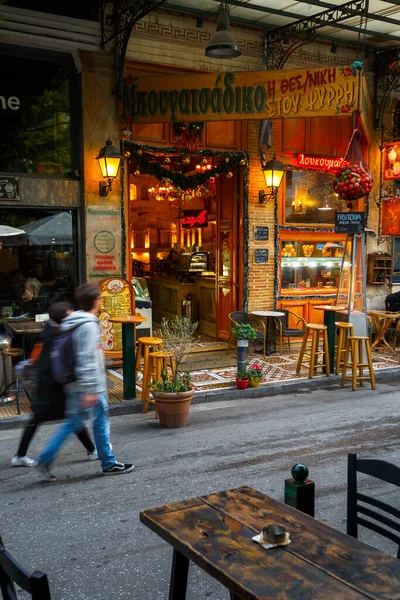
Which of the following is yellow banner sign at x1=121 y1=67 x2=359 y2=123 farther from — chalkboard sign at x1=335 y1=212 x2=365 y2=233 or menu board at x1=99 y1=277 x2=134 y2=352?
menu board at x1=99 y1=277 x2=134 y2=352

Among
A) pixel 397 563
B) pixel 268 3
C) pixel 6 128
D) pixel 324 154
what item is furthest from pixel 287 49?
pixel 397 563

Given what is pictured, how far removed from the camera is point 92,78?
34.6 ft

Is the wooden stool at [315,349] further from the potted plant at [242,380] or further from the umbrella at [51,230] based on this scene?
the umbrella at [51,230]

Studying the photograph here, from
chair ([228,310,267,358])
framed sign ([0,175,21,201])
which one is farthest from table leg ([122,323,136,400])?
chair ([228,310,267,358])

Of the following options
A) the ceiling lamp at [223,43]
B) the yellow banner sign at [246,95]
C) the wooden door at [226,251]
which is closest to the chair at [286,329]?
the wooden door at [226,251]

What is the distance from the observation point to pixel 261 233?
12727 mm

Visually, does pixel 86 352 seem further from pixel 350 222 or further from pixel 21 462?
pixel 350 222

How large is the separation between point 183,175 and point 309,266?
394cm

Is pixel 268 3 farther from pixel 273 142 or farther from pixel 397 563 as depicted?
pixel 397 563

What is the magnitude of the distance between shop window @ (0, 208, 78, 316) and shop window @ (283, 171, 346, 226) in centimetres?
508

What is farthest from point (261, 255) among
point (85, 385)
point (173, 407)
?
point (85, 385)

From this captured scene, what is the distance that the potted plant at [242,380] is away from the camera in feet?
31.0

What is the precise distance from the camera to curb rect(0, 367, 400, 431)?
831 centimetres

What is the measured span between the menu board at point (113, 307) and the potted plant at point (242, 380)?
2610 millimetres
